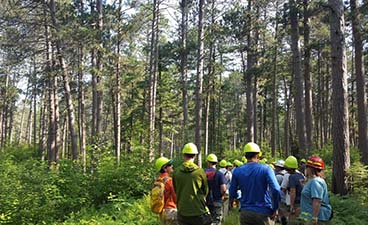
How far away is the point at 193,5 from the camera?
84.0ft

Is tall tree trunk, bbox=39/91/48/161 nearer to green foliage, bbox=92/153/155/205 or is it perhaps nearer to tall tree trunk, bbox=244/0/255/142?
tall tree trunk, bbox=244/0/255/142

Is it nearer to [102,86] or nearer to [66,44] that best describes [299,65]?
[102,86]

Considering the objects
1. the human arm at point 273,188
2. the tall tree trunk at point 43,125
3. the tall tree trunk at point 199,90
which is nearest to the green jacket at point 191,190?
the human arm at point 273,188

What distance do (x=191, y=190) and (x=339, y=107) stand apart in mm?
7820

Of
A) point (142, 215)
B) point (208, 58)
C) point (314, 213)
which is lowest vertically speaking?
point (142, 215)

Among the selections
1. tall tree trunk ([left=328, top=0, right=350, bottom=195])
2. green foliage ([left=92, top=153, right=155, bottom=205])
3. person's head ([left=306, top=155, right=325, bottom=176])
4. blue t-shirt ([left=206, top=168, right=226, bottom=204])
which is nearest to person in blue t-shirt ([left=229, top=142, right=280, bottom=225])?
person's head ([left=306, top=155, right=325, bottom=176])

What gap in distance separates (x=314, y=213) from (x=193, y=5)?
71.7 feet

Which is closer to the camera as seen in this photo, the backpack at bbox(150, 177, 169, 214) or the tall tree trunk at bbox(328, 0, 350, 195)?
the backpack at bbox(150, 177, 169, 214)

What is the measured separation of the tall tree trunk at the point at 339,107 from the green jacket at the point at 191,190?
7318 mm

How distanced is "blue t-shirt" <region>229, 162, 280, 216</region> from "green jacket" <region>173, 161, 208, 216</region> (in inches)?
31.5

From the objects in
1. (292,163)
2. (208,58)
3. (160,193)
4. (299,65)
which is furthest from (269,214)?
(208,58)

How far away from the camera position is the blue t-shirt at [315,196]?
5.63 m

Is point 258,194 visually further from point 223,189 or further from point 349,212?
point 349,212

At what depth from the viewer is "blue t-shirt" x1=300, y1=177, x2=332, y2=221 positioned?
563 centimetres
